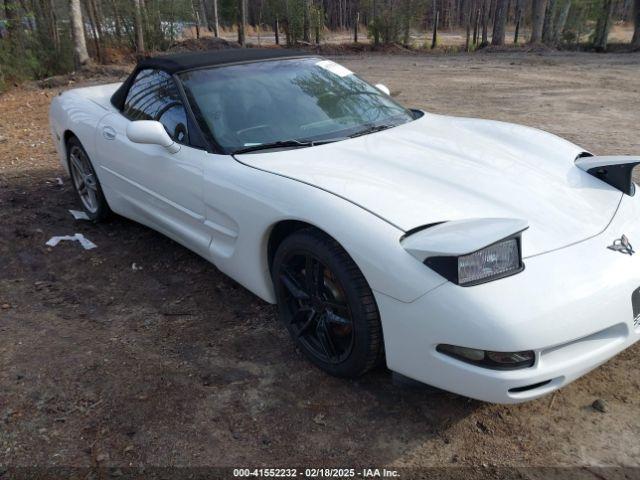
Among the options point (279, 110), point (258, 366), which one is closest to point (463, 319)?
point (258, 366)

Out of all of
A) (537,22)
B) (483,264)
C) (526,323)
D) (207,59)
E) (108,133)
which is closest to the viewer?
(526,323)

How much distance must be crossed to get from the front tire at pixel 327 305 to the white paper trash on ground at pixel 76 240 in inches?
84.5

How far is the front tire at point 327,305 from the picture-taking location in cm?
229

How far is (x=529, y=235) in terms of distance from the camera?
2287mm

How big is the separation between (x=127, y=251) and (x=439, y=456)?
2890 millimetres

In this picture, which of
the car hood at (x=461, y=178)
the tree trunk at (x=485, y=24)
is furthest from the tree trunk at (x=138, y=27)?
the car hood at (x=461, y=178)

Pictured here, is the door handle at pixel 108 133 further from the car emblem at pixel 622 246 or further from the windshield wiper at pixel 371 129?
the car emblem at pixel 622 246

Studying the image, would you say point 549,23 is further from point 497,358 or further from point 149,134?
point 497,358

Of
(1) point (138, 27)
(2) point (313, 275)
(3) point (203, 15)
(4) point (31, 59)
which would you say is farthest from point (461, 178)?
(3) point (203, 15)

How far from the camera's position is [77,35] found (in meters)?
13.0

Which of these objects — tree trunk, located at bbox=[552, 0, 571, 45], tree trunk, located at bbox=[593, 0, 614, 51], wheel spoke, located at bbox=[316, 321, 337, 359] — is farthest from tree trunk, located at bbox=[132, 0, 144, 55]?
tree trunk, located at bbox=[593, 0, 614, 51]

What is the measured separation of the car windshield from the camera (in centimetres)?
318

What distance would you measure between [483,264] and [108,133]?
3.01 metres

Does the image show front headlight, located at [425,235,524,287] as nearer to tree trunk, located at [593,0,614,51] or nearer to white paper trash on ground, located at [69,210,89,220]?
white paper trash on ground, located at [69,210,89,220]
